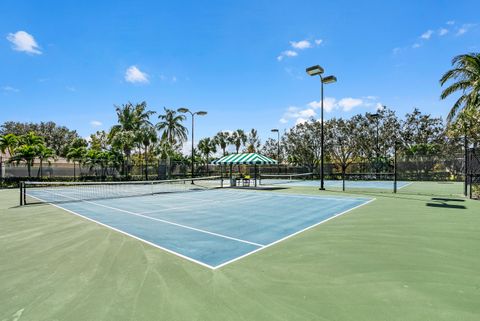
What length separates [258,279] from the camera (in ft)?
13.7

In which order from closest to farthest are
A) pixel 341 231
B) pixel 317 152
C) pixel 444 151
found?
pixel 341 231 < pixel 444 151 < pixel 317 152

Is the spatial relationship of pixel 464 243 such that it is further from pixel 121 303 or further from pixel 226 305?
pixel 121 303

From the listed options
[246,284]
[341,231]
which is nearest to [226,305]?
[246,284]

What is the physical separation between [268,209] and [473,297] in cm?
771

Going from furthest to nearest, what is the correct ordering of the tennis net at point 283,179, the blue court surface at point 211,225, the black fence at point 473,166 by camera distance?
the tennis net at point 283,179 → the black fence at point 473,166 → the blue court surface at point 211,225

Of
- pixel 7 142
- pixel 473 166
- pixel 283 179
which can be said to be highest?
pixel 7 142

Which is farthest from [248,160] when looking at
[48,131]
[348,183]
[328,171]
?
[48,131]

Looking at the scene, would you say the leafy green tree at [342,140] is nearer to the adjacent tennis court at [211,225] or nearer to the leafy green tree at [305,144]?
the leafy green tree at [305,144]

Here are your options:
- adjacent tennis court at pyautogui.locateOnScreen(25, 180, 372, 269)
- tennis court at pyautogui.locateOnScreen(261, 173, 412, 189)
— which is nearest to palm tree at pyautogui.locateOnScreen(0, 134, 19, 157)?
adjacent tennis court at pyautogui.locateOnScreen(25, 180, 372, 269)

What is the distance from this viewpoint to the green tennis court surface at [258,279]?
3.25m

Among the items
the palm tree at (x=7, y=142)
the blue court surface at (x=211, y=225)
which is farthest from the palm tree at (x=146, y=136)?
the blue court surface at (x=211, y=225)

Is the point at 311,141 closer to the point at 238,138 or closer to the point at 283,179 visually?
the point at 283,179

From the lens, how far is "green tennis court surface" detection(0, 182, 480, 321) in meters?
3.25

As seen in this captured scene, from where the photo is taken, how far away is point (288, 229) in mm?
7512
